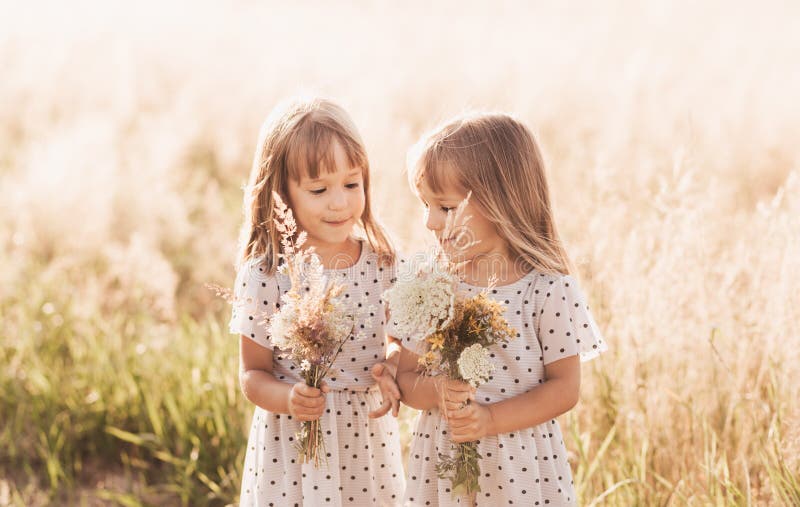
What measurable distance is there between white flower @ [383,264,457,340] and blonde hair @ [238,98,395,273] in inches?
27.5

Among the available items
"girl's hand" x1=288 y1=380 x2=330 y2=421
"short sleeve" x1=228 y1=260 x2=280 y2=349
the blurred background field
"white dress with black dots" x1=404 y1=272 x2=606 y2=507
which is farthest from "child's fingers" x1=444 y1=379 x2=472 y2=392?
the blurred background field

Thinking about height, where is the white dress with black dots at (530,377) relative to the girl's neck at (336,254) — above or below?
below

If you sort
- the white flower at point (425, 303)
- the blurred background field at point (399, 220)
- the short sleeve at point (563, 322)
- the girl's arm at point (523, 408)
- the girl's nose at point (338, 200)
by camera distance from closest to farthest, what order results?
the white flower at point (425, 303)
the girl's arm at point (523, 408)
the short sleeve at point (563, 322)
the girl's nose at point (338, 200)
the blurred background field at point (399, 220)

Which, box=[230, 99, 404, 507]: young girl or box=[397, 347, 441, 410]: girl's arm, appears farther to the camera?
box=[230, 99, 404, 507]: young girl

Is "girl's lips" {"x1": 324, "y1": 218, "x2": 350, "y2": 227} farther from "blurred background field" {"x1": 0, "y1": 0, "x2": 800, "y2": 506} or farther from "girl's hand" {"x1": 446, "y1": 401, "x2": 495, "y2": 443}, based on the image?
"girl's hand" {"x1": 446, "y1": 401, "x2": 495, "y2": 443}

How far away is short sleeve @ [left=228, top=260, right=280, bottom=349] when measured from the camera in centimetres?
266

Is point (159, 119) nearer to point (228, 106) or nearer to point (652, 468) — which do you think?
point (228, 106)

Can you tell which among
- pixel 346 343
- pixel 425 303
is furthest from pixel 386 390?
pixel 425 303

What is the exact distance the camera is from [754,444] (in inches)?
119

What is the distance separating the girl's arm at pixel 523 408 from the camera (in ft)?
7.57

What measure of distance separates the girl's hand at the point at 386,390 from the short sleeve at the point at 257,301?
0.35m

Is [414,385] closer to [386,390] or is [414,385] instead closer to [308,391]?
[386,390]

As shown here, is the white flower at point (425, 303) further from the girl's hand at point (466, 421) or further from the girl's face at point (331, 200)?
the girl's face at point (331, 200)

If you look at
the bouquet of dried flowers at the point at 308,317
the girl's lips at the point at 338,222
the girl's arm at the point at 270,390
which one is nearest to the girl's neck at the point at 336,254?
the girl's lips at the point at 338,222
